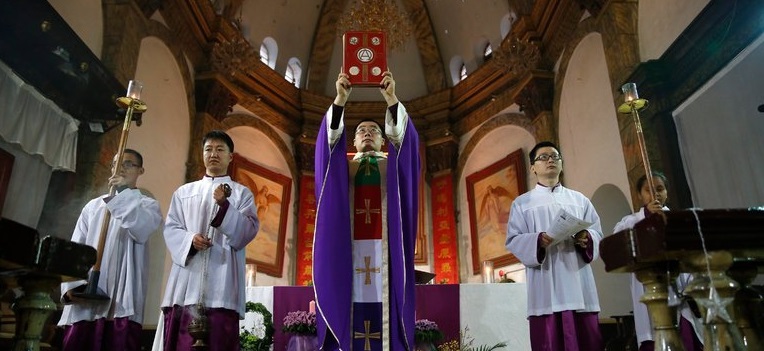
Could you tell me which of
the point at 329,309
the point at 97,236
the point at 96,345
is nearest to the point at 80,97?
the point at 97,236

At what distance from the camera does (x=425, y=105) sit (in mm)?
13109

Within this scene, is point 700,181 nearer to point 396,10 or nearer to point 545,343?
point 545,343

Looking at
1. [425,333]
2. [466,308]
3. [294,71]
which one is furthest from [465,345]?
[294,71]

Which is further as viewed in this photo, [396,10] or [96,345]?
[396,10]

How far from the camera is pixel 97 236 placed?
4.35 m

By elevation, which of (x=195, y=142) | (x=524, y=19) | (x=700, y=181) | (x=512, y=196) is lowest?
(x=700, y=181)

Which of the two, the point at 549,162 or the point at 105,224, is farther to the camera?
the point at 549,162

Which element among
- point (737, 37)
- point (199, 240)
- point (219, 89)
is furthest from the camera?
point (219, 89)

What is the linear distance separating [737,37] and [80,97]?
23.3 ft

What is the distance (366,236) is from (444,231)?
8.15 meters

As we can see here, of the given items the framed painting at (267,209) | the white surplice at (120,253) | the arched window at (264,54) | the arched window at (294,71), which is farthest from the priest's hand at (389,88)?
the arched window at (294,71)

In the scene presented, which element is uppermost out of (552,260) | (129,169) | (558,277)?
(129,169)

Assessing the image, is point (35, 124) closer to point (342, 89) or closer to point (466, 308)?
point (342, 89)

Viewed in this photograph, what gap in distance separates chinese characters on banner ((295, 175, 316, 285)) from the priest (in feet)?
24.6
